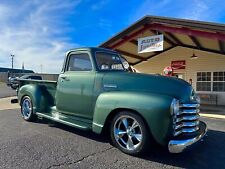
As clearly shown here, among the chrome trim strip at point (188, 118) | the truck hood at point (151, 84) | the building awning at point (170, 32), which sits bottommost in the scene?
the chrome trim strip at point (188, 118)

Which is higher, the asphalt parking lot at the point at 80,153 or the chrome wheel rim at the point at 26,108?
the chrome wheel rim at the point at 26,108

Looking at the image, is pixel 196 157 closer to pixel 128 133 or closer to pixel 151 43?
pixel 128 133

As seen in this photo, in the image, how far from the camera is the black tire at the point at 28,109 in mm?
7332

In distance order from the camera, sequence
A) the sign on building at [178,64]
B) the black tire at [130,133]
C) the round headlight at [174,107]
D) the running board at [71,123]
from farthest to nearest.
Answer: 1. the sign on building at [178,64]
2. the running board at [71,123]
3. the black tire at [130,133]
4. the round headlight at [174,107]

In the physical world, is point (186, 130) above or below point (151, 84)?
below

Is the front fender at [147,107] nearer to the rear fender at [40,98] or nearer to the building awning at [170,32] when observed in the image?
the rear fender at [40,98]

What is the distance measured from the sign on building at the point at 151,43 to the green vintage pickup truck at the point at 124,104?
6.34 meters

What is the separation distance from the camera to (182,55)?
61.3ft

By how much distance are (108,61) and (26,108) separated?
3215mm

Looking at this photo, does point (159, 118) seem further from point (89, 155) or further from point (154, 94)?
A: point (89, 155)

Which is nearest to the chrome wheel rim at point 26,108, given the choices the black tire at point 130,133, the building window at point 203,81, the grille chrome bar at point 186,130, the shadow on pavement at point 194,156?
the shadow on pavement at point 194,156

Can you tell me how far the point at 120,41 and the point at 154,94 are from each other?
34.4 ft

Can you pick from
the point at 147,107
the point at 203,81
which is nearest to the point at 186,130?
the point at 147,107

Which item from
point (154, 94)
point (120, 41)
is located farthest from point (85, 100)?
point (120, 41)
